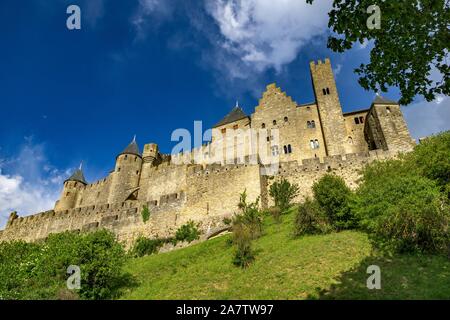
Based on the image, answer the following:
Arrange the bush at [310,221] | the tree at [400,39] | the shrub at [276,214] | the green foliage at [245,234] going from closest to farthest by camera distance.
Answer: the tree at [400,39] < the green foliage at [245,234] < the bush at [310,221] < the shrub at [276,214]

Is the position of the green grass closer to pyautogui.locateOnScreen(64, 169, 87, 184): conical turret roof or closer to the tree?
the tree

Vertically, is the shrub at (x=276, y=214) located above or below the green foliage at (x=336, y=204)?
above

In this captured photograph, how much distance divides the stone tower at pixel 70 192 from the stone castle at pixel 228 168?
125 mm

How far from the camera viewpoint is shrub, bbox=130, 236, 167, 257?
22.1 meters

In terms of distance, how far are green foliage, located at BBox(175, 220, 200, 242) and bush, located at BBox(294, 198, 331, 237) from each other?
8.78 m

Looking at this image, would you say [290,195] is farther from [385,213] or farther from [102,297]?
[102,297]

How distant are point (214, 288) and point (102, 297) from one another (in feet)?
15.3

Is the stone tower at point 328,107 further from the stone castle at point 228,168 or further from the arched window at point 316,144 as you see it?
the arched window at point 316,144

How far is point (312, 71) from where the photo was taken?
120 feet

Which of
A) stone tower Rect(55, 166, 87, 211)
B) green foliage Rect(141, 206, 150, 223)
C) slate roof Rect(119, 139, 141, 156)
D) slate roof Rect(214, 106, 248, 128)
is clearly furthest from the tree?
stone tower Rect(55, 166, 87, 211)

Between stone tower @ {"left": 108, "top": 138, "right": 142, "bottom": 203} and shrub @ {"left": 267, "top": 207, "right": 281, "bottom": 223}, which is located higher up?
stone tower @ {"left": 108, "top": 138, "right": 142, "bottom": 203}

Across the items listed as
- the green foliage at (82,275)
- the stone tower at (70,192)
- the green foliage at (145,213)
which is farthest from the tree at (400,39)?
the stone tower at (70,192)

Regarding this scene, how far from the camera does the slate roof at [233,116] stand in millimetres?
39841

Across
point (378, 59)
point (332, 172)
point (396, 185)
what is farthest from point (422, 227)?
point (332, 172)
